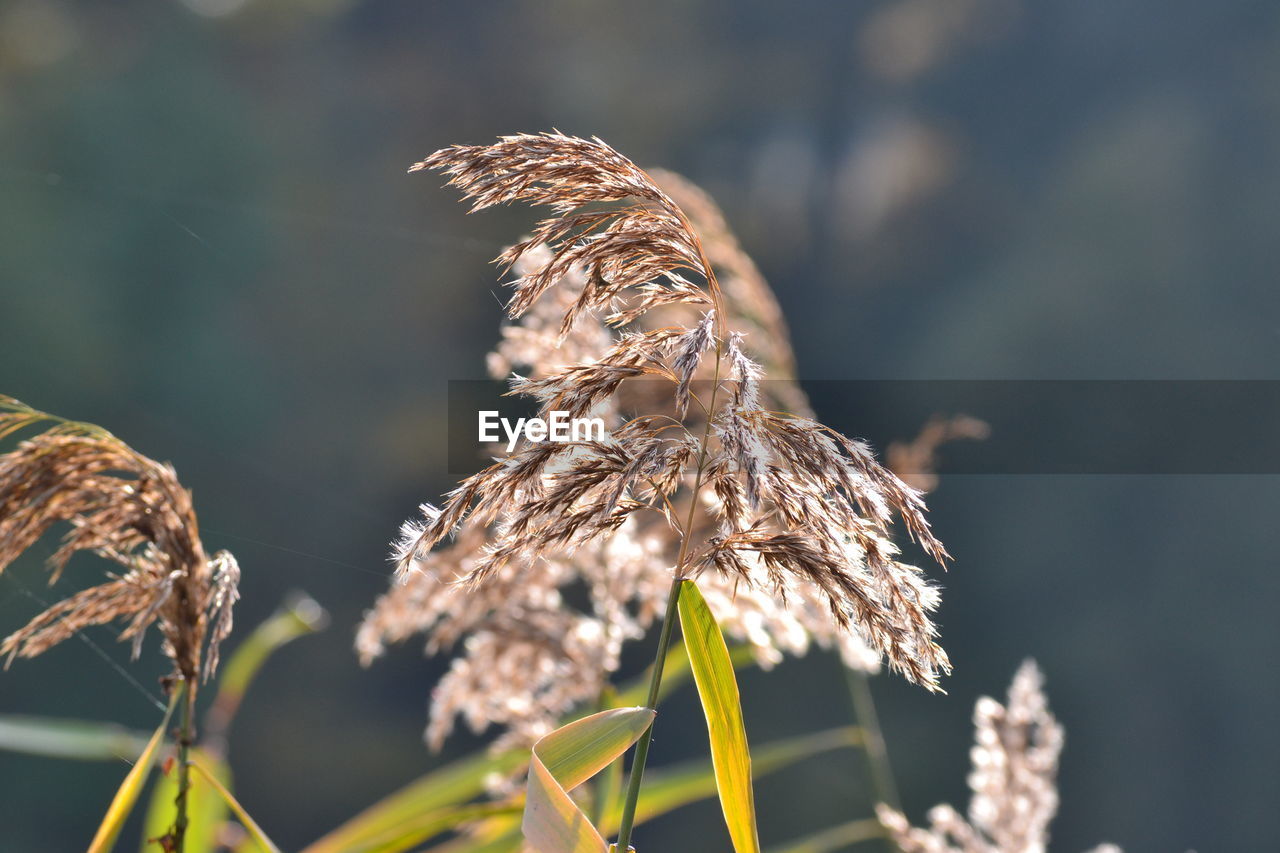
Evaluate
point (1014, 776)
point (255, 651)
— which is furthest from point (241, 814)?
point (1014, 776)

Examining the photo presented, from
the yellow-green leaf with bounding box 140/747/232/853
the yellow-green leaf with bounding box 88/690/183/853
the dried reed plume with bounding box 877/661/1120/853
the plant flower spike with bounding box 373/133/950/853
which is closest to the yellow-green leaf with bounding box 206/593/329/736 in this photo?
the yellow-green leaf with bounding box 140/747/232/853

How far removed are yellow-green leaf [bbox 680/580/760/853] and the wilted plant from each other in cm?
24

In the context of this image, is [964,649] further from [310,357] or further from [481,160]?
[481,160]

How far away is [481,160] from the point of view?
358 mm

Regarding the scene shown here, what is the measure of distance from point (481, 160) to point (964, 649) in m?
1.98

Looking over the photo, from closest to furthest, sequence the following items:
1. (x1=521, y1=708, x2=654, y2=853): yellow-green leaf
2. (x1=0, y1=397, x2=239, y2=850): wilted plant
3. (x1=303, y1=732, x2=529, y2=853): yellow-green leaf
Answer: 1. (x1=521, y1=708, x2=654, y2=853): yellow-green leaf
2. (x1=0, y1=397, x2=239, y2=850): wilted plant
3. (x1=303, y1=732, x2=529, y2=853): yellow-green leaf

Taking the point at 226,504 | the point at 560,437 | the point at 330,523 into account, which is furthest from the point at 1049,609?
the point at 560,437

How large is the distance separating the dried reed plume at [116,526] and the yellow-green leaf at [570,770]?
20 centimetres

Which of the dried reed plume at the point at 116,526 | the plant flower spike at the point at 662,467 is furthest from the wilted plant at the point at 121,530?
the plant flower spike at the point at 662,467

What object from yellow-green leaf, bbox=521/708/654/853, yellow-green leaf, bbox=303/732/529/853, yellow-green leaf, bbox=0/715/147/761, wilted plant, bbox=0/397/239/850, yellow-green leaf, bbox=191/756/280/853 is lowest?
yellow-green leaf, bbox=303/732/529/853

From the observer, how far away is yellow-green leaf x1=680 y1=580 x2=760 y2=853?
1.11 feet

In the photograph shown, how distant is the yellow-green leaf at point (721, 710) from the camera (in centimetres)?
34

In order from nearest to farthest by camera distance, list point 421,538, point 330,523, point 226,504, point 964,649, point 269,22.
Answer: point 421,538 → point 226,504 → point 964,649 → point 330,523 → point 269,22

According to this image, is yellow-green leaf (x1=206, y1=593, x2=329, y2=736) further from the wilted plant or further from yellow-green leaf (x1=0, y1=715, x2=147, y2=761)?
the wilted plant
